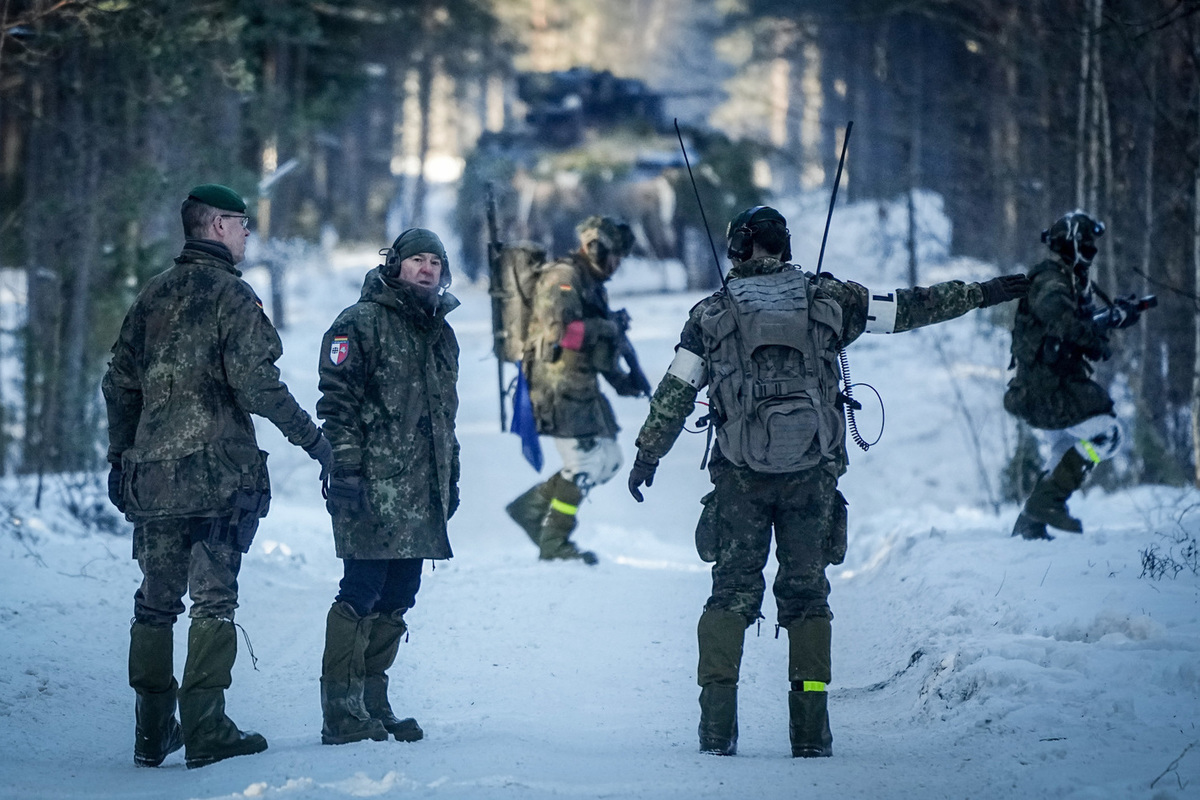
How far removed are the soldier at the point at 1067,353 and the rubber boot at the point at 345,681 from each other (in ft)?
14.4

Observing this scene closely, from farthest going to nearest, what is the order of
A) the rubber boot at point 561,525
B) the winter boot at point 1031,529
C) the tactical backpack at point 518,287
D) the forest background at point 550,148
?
the forest background at point 550,148, the tactical backpack at point 518,287, the rubber boot at point 561,525, the winter boot at point 1031,529

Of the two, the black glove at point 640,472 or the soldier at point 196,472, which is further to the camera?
the black glove at point 640,472

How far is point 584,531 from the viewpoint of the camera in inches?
469

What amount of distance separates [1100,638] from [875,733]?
1.12 metres

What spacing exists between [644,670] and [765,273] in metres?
2.27

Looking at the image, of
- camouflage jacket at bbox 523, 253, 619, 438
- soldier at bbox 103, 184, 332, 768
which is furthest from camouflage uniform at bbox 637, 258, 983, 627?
camouflage jacket at bbox 523, 253, 619, 438

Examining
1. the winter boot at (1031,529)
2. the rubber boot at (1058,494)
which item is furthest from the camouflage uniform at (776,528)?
the winter boot at (1031,529)

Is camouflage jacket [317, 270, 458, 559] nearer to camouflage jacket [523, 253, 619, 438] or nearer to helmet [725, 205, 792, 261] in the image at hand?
helmet [725, 205, 792, 261]

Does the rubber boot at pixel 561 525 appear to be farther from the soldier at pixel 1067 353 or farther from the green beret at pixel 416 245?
the green beret at pixel 416 245

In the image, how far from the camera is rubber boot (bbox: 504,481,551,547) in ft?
30.7

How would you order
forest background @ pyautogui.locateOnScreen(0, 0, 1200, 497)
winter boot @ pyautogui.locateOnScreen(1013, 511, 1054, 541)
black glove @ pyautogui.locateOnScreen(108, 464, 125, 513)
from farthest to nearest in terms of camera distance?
forest background @ pyautogui.locateOnScreen(0, 0, 1200, 497) < winter boot @ pyautogui.locateOnScreen(1013, 511, 1054, 541) < black glove @ pyautogui.locateOnScreen(108, 464, 125, 513)

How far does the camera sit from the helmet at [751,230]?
5.16m

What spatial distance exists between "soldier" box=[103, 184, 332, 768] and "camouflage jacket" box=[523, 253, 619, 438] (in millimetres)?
3899

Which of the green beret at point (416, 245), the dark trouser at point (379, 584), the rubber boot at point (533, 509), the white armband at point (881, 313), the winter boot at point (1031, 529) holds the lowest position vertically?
the dark trouser at point (379, 584)
